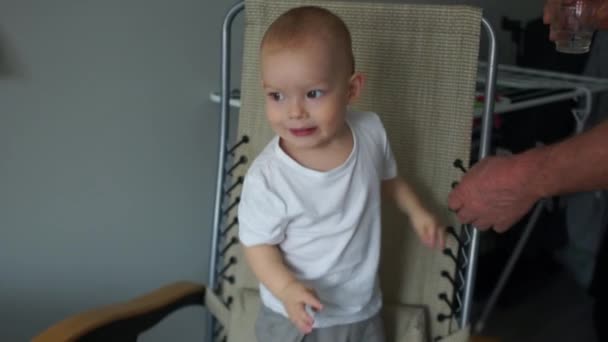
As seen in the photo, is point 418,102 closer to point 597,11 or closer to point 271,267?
point 597,11

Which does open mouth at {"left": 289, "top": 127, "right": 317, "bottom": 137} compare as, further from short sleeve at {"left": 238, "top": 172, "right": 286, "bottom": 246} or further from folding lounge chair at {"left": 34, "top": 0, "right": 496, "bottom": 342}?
folding lounge chair at {"left": 34, "top": 0, "right": 496, "bottom": 342}

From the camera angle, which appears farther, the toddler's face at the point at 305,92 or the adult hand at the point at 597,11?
the adult hand at the point at 597,11

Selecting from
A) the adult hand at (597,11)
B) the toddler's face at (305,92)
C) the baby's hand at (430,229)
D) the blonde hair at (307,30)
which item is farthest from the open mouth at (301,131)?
the adult hand at (597,11)

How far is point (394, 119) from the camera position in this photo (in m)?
1.21

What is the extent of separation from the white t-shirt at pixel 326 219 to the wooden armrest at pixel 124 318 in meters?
0.22

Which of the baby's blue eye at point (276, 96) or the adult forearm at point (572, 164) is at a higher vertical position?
the baby's blue eye at point (276, 96)

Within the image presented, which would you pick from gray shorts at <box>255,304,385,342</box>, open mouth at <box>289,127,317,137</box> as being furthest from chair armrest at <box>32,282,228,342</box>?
open mouth at <box>289,127,317,137</box>

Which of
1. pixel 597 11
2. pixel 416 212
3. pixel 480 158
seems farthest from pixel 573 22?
pixel 416 212

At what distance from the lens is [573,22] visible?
116 cm

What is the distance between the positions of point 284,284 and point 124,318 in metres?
0.31

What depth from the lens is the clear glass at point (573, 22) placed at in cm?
115

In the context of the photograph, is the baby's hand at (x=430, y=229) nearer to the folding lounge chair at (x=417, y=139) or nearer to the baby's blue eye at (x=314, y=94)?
the folding lounge chair at (x=417, y=139)

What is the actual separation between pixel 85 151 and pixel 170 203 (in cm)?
25

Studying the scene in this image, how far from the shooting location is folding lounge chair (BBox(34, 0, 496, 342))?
1159mm
